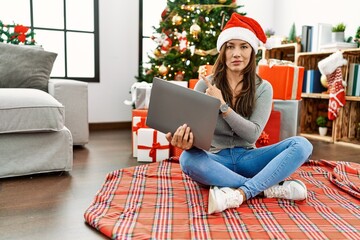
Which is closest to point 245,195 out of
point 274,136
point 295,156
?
point 295,156

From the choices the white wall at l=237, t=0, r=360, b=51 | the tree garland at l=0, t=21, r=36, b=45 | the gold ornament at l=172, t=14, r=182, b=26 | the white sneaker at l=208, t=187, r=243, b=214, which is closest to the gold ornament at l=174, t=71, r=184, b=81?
the gold ornament at l=172, t=14, r=182, b=26

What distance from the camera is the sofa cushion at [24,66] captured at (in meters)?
2.05

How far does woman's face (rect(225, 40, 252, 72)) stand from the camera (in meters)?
1.37

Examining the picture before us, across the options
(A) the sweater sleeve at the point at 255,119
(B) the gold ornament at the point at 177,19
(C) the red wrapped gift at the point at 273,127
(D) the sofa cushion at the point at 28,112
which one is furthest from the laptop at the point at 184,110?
(B) the gold ornament at the point at 177,19

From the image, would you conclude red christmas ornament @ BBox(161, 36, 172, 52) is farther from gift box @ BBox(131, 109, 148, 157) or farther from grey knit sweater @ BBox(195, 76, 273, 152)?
grey knit sweater @ BBox(195, 76, 273, 152)

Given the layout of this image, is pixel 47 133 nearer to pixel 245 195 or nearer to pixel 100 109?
pixel 245 195

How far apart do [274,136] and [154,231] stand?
4.32 feet

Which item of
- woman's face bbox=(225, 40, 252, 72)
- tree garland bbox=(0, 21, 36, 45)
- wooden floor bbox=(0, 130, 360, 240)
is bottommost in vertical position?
wooden floor bbox=(0, 130, 360, 240)

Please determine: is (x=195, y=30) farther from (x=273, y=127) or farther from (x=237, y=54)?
(x=237, y=54)

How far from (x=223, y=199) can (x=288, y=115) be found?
130cm

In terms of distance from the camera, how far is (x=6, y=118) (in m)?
1.55

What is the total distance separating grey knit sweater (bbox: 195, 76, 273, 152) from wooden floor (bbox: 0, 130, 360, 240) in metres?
0.61

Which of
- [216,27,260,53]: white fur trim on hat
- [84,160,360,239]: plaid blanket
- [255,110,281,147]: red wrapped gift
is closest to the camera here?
[84,160,360,239]: plaid blanket

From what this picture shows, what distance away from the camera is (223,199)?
1175 millimetres
